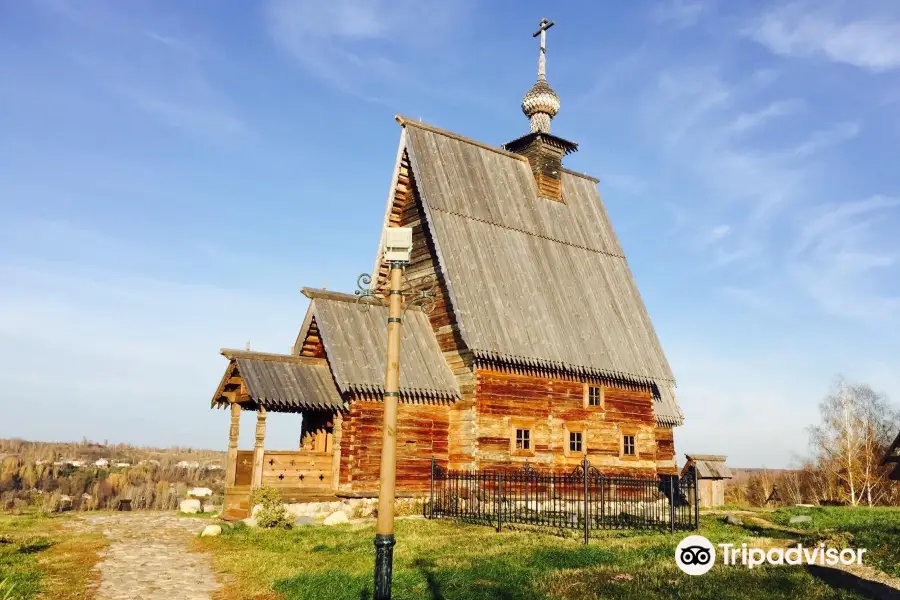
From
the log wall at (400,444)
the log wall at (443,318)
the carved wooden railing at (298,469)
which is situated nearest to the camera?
the carved wooden railing at (298,469)

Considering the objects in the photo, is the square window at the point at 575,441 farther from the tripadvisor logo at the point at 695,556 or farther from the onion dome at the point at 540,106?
the onion dome at the point at 540,106

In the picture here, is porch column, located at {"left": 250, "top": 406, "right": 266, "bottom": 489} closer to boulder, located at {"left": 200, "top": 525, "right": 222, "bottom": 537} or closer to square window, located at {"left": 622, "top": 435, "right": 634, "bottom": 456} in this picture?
boulder, located at {"left": 200, "top": 525, "right": 222, "bottom": 537}

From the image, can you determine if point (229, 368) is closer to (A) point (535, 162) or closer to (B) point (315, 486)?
(B) point (315, 486)

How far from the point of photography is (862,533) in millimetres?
15312

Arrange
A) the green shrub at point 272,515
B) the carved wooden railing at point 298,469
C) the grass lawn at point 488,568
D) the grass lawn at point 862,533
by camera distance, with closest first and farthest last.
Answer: the grass lawn at point 488,568 < the grass lawn at point 862,533 < the green shrub at point 272,515 < the carved wooden railing at point 298,469

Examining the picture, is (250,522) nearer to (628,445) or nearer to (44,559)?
(44,559)

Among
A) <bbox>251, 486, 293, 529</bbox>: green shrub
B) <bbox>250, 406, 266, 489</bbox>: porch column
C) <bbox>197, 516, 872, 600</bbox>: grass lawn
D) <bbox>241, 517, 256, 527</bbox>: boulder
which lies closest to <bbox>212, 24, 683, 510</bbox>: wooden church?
<bbox>250, 406, 266, 489</bbox>: porch column

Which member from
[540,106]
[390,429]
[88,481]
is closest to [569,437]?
[540,106]

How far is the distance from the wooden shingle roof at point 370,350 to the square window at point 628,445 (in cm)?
737

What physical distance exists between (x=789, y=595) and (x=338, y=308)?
15.5 meters

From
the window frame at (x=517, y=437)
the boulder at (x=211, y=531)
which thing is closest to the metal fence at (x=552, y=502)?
the window frame at (x=517, y=437)

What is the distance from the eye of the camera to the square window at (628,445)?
26531 millimetres

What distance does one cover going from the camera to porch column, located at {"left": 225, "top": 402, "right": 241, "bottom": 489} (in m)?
19.8

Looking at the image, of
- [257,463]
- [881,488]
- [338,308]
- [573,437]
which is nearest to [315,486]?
[257,463]
